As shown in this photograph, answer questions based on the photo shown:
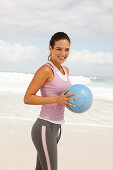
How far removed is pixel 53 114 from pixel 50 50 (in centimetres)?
62

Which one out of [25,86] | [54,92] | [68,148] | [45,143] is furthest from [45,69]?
[25,86]

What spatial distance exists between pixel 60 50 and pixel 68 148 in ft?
9.01


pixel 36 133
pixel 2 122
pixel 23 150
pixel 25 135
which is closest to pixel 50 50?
pixel 36 133

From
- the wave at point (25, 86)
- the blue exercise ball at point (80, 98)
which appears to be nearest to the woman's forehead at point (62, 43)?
the blue exercise ball at point (80, 98)

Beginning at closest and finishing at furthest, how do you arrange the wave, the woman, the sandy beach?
the woman < the sandy beach < the wave

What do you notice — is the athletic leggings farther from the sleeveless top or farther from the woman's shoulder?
the woman's shoulder

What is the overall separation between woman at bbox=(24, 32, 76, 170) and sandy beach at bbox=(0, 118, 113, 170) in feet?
5.85

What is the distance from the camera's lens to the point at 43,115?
86.1 inches

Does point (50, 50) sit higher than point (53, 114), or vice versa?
point (50, 50)

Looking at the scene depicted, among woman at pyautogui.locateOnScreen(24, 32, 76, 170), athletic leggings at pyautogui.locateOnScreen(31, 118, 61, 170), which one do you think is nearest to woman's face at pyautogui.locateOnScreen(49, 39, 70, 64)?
woman at pyautogui.locateOnScreen(24, 32, 76, 170)

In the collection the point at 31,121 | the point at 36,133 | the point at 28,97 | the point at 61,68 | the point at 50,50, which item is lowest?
the point at 31,121

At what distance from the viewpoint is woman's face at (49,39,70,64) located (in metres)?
2.24

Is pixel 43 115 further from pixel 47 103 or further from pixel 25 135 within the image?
pixel 25 135

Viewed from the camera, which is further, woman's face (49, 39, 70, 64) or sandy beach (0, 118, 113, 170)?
sandy beach (0, 118, 113, 170)
